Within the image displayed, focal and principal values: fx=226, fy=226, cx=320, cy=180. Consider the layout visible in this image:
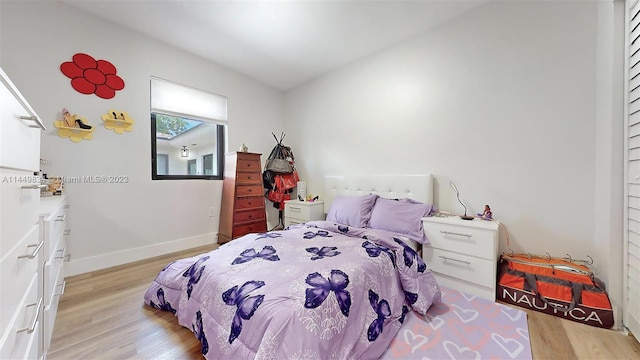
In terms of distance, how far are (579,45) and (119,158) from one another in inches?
171

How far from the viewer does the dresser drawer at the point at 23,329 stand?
2.10 ft

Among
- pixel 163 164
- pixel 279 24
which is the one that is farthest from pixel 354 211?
pixel 163 164

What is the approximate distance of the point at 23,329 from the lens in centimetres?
77

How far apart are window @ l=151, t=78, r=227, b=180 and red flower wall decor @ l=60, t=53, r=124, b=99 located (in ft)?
1.17

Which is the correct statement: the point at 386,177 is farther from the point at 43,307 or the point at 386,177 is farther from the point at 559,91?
the point at 43,307

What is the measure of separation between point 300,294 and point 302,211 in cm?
222

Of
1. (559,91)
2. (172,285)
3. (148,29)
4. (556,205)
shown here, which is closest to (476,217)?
(556,205)

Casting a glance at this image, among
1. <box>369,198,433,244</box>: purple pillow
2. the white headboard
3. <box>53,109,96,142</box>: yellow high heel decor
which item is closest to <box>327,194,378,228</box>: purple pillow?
<box>369,198,433,244</box>: purple pillow

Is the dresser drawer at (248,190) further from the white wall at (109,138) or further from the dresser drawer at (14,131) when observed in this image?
the dresser drawer at (14,131)

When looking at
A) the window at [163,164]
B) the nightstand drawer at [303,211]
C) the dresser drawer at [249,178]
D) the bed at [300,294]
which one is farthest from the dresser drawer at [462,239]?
the window at [163,164]

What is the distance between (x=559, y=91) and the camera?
185 cm

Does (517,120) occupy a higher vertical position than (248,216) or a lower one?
higher

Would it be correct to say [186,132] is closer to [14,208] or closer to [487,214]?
[14,208]

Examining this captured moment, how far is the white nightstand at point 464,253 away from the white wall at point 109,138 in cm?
282
